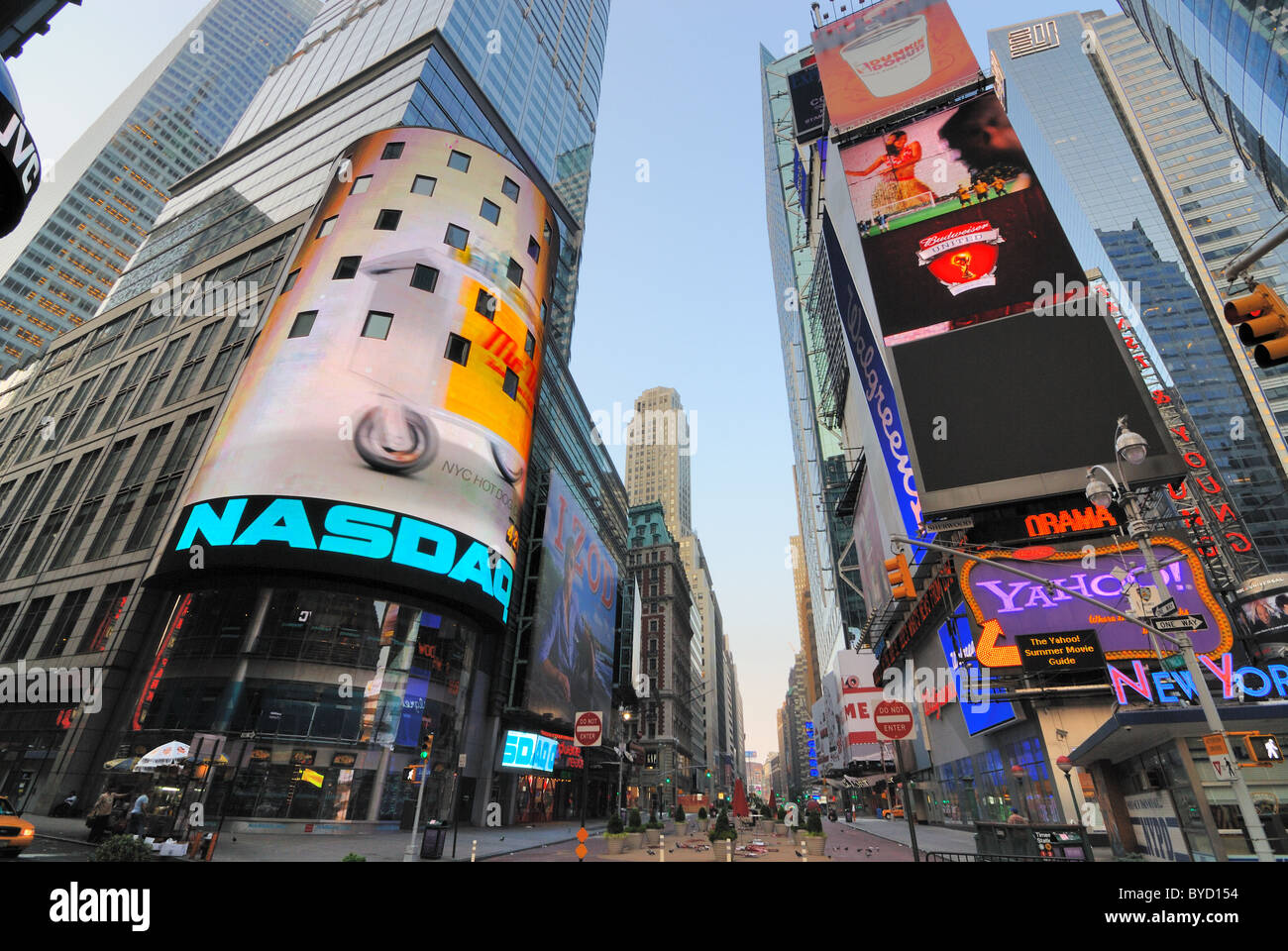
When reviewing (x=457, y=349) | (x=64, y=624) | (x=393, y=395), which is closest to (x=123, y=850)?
(x=393, y=395)

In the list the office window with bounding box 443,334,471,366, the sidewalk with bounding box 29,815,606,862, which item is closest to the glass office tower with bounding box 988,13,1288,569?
the office window with bounding box 443,334,471,366

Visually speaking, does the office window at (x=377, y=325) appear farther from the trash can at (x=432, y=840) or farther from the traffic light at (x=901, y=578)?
the traffic light at (x=901, y=578)

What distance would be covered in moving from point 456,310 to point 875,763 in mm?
67104

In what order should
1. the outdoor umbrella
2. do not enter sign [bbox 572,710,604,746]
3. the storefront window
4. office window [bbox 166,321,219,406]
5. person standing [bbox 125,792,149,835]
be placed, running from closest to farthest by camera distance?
1. person standing [bbox 125,792,149,835]
2. the outdoor umbrella
3. the storefront window
4. do not enter sign [bbox 572,710,604,746]
5. office window [bbox 166,321,219,406]

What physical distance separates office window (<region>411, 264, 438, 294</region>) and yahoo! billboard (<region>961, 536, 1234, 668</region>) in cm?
3336

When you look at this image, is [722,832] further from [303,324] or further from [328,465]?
[303,324]

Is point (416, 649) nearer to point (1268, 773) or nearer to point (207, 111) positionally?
point (1268, 773)

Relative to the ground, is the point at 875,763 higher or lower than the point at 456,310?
lower

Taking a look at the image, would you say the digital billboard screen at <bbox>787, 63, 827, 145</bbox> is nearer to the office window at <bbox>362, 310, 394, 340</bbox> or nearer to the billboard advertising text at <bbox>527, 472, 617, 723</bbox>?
the billboard advertising text at <bbox>527, 472, 617, 723</bbox>

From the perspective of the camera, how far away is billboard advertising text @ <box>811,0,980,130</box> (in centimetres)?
4884

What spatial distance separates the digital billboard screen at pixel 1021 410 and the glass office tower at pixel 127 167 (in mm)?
131099

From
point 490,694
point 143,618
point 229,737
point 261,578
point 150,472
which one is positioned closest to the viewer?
point 229,737
